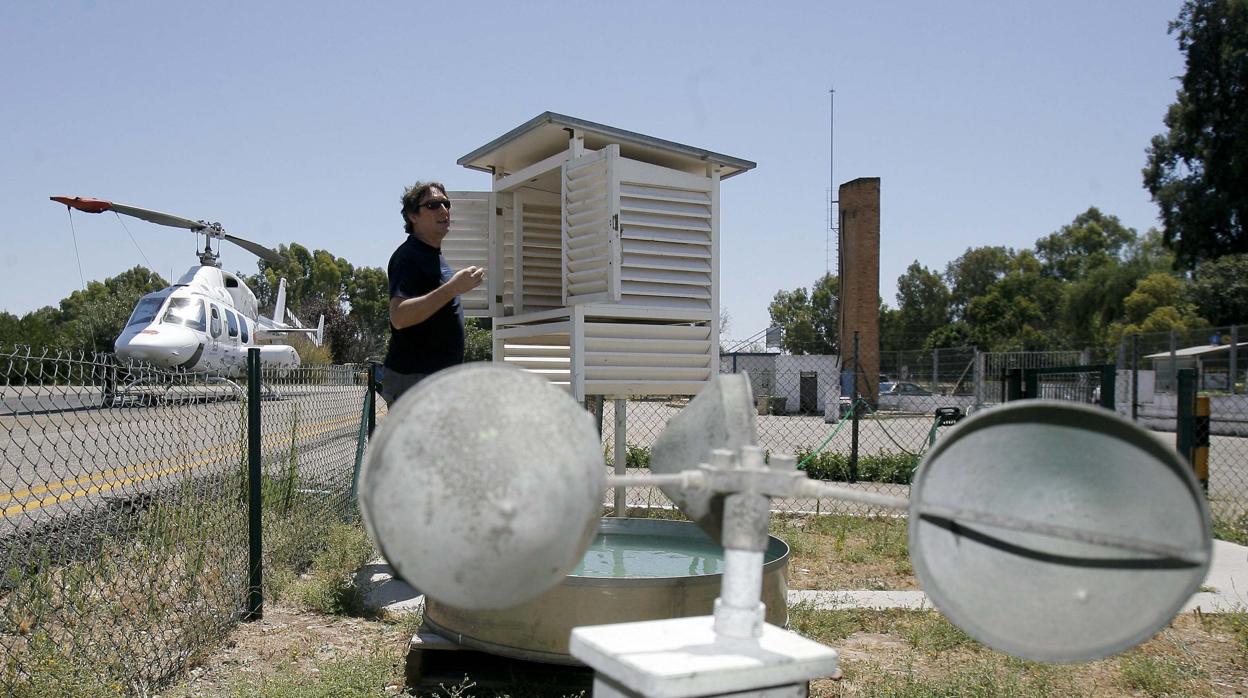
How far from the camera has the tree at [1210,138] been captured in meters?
32.3

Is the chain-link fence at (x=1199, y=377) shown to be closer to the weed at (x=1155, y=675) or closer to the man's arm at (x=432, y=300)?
the weed at (x=1155, y=675)

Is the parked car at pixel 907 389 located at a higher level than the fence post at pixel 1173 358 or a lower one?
lower

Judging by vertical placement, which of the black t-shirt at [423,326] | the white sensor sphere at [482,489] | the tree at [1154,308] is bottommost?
the white sensor sphere at [482,489]

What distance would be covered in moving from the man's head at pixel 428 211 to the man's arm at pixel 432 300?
403 millimetres

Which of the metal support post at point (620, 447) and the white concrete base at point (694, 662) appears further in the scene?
the metal support post at point (620, 447)

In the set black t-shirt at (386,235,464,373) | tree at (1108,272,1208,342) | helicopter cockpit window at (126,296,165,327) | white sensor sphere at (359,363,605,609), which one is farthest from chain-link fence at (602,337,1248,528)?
helicopter cockpit window at (126,296,165,327)

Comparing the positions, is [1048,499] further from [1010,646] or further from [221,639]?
[221,639]

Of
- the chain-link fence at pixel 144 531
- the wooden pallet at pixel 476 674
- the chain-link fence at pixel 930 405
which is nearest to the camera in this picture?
the chain-link fence at pixel 144 531

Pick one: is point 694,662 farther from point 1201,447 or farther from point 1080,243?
point 1080,243

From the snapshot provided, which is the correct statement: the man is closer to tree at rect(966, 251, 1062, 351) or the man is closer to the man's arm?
the man's arm

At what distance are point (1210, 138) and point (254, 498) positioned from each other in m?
39.5

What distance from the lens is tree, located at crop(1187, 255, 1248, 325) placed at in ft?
99.2

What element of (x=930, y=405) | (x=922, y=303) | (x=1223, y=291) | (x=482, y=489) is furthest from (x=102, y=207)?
(x=922, y=303)

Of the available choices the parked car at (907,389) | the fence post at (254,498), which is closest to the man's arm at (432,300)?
the fence post at (254,498)
